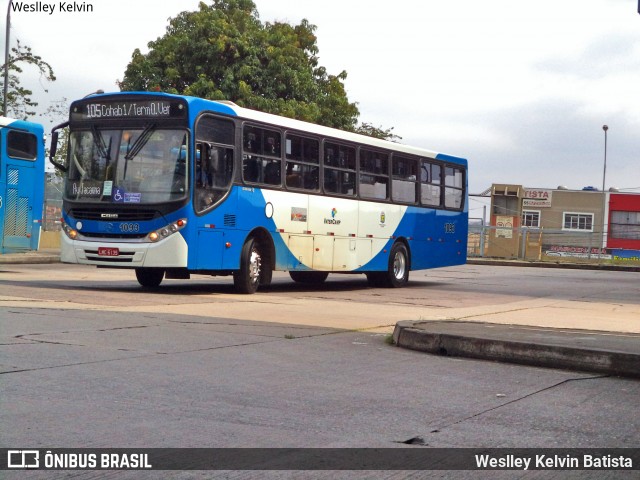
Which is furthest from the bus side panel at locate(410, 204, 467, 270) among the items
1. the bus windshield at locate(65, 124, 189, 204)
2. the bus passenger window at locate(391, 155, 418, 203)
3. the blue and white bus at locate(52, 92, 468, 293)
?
the bus windshield at locate(65, 124, 189, 204)

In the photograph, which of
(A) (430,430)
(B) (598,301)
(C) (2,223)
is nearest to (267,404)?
(A) (430,430)

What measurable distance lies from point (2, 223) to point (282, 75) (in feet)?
68.3

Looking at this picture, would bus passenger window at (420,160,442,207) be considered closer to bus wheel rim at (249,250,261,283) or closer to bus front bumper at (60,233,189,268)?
bus wheel rim at (249,250,261,283)

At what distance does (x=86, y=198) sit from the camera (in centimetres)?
1655

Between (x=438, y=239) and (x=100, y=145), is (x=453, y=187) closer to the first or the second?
(x=438, y=239)

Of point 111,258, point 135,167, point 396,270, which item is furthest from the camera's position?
point 396,270

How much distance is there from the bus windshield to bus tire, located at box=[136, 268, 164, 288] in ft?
7.00

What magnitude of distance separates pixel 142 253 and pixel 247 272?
218cm

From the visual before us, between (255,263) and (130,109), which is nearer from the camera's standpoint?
(130,109)

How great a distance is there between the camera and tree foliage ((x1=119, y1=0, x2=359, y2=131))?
39.7m

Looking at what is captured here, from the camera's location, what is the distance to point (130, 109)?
1653cm

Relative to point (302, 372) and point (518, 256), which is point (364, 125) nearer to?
point (518, 256)

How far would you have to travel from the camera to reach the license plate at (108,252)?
16094 mm

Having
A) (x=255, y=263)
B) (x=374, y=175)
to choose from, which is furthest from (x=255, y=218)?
(x=374, y=175)
